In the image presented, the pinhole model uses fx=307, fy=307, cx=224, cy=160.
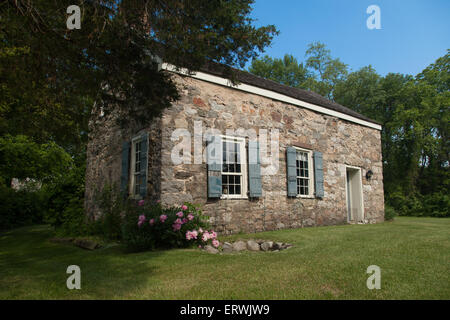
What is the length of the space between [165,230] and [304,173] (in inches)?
211

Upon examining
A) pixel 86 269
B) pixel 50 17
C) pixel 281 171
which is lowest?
pixel 86 269

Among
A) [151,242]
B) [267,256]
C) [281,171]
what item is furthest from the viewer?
[281,171]

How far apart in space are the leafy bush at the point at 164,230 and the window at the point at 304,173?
4.26 meters

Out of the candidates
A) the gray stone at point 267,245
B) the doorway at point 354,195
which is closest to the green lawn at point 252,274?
the gray stone at point 267,245

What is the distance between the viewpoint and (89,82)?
179 inches

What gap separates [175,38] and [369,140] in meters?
10.6

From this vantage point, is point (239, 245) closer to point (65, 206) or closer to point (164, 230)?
point (164, 230)

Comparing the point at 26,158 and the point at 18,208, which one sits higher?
the point at 26,158

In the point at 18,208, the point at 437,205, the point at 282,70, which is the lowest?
the point at 18,208

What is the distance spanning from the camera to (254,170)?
8.08 metres

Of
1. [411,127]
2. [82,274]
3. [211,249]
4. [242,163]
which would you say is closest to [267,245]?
[211,249]

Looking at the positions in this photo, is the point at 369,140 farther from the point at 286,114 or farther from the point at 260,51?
the point at 260,51

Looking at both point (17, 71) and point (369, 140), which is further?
point (369, 140)

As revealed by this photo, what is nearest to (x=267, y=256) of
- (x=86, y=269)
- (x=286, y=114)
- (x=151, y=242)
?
(x=151, y=242)
